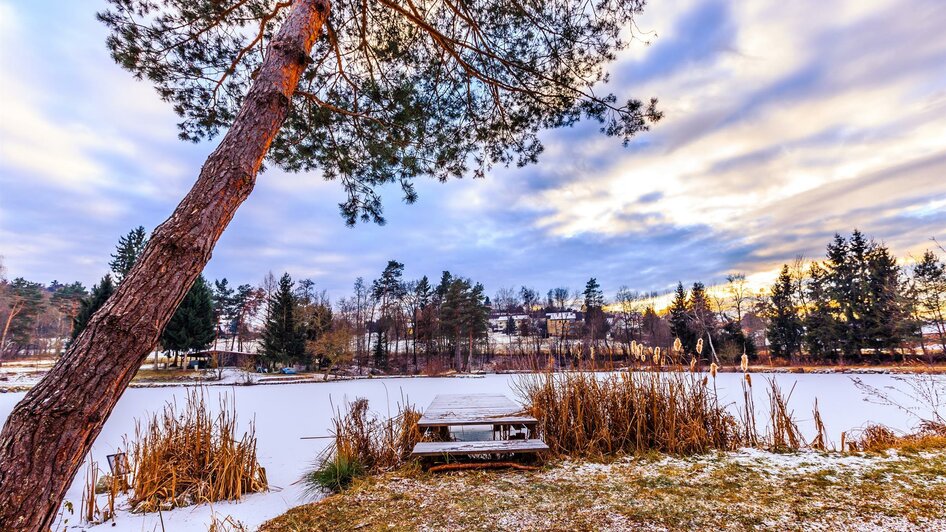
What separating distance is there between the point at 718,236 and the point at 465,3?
16.6m

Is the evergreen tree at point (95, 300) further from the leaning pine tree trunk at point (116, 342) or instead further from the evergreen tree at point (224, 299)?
the leaning pine tree trunk at point (116, 342)

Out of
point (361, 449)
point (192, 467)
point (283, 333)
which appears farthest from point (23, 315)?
point (361, 449)

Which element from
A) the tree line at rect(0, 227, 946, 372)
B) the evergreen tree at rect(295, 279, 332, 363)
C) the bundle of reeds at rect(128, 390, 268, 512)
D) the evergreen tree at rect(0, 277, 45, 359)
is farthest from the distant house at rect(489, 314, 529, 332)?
the evergreen tree at rect(0, 277, 45, 359)

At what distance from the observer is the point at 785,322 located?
22891 mm

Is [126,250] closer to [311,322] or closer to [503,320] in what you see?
[311,322]

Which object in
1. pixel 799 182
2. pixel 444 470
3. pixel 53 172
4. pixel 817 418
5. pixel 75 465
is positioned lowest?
pixel 444 470

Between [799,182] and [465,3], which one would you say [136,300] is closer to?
[465,3]

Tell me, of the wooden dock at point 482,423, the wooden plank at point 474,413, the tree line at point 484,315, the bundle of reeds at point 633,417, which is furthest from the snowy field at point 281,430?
the tree line at point 484,315

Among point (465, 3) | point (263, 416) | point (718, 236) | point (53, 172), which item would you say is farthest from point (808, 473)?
point (718, 236)

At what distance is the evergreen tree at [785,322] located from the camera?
899 inches

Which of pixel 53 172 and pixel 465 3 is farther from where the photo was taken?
pixel 53 172

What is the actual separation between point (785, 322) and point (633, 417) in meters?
26.4

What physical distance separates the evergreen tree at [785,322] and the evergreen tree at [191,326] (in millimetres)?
33519

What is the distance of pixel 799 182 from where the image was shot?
7.92m
